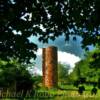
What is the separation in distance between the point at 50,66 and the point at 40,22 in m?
28.8

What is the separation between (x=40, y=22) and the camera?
998 cm

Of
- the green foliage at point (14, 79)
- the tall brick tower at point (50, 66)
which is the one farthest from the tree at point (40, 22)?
the tall brick tower at point (50, 66)

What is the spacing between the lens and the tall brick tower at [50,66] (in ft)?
126

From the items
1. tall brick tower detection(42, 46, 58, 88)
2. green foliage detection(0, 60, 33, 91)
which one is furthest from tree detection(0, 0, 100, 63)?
tall brick tower detection(42, 46, 58, 88)

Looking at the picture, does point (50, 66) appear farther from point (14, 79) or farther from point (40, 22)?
point (40, 22)

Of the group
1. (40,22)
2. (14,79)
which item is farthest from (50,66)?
(40,22)

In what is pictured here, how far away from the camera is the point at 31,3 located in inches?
374

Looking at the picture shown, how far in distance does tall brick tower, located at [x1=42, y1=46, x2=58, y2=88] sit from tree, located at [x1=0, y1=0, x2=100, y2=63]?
27934 millimetres

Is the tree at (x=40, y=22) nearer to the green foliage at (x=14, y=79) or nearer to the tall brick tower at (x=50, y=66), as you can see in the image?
the green foliage at (x=14, y=79)

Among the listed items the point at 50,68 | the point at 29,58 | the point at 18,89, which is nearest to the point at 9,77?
the point at 18,89

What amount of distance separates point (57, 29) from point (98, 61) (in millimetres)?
1468

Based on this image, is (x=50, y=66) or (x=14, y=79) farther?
(x=50, y=66)

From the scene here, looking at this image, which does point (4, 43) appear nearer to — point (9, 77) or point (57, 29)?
point (57, 29)

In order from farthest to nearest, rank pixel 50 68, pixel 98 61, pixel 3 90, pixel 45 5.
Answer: pixel 50 68, pixel 3 90, pixel 45 5, pixel 98 61
